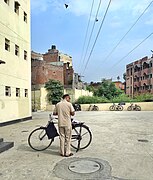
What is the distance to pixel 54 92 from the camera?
98.0 ft

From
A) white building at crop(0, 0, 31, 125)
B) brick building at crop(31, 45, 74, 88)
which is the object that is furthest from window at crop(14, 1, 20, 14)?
brick building at crop(31, 45, 74, 88)

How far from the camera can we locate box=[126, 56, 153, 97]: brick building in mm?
46912

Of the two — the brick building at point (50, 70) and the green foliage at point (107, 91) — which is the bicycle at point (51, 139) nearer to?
the brick building at point (50, 70)

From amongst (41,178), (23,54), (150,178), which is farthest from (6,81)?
(150,178)

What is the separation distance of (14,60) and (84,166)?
37.2ft

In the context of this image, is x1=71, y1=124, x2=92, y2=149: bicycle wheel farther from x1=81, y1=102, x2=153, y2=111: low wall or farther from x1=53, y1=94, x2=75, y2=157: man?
x1=81, y1=102, x2=153, y2=111: low wall

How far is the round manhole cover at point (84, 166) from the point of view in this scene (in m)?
4.48

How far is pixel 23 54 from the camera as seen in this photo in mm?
16281

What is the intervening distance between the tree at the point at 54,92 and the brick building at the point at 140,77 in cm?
2417

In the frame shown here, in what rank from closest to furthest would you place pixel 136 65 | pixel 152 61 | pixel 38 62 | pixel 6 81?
1. pixel 6 81
2. pixel 38 62
3. pixel 152 61
4. pixel 136 65

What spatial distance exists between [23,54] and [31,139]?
35.5 ft

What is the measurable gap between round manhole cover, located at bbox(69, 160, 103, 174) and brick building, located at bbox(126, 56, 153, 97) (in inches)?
1730

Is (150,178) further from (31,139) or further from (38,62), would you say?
(38,62)

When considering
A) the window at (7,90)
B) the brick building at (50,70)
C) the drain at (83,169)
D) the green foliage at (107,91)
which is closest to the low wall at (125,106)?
the brick building at (50,70)
